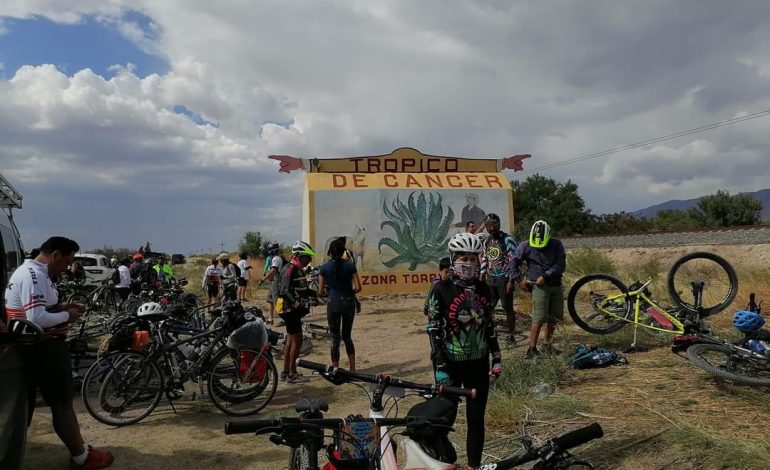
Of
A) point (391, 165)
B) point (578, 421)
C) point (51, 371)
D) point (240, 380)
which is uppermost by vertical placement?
point (391, 165)

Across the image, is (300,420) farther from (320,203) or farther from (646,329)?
(320,203)

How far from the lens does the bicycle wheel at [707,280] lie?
720cm

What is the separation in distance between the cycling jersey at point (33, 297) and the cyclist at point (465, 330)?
3087mm

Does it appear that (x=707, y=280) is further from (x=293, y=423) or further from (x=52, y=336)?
(x=52, y=336)

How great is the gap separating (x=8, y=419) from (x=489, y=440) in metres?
3.63

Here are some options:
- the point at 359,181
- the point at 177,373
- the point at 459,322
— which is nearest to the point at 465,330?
the point at 459,322

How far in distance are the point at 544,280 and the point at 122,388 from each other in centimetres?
492

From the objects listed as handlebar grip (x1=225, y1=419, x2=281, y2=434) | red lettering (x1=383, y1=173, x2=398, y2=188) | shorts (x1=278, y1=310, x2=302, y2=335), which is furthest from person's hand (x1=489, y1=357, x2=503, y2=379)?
red lettering (x1=383, y1=173, x2=398, y2=188)

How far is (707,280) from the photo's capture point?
382 inches

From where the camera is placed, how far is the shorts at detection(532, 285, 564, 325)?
680cm

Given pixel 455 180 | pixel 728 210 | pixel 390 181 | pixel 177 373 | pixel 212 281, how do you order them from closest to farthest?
pixel 177 373 → pixel 212 281 → pixel 390 181 → pixel 455 180 → pixel 728 210

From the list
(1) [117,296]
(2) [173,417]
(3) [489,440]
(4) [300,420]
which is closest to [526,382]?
(3) [489,440]

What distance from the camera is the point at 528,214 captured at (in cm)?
5209

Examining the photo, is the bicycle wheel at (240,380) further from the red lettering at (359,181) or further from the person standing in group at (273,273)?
the red lettering at (359,181)
